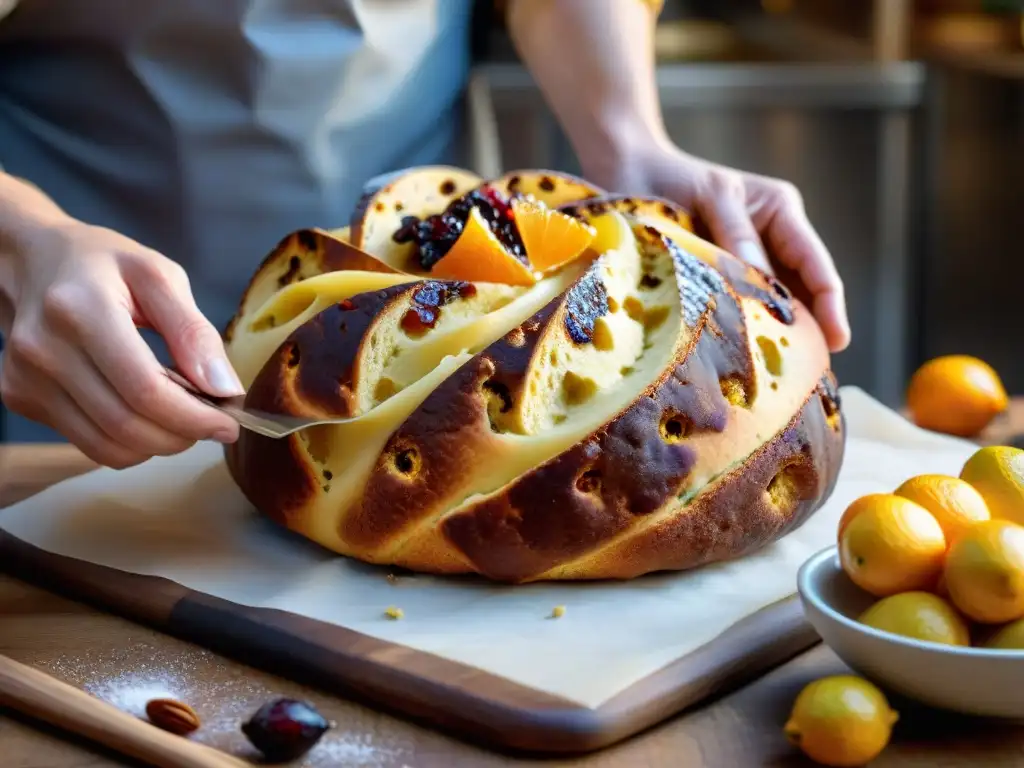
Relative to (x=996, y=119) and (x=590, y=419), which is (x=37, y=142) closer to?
(x=590, y=419)

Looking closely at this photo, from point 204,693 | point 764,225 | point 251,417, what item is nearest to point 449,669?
point 204,693

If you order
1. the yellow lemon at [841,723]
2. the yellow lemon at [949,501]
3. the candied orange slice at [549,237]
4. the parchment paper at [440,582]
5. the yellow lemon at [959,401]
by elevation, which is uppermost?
the candied orange slice at [549,237]

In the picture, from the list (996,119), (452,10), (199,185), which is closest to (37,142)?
(199,185)

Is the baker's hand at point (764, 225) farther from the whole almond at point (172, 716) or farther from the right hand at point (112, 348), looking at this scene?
the whole almond at point (172, 716)

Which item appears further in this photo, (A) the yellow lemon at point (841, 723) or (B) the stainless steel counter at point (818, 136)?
(B) the stainless steel counter at point (818, 136)

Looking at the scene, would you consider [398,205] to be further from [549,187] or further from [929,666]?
[929,666]

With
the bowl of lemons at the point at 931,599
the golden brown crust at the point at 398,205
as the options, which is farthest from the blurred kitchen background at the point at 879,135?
the bowl of lemons at the point at 931,599

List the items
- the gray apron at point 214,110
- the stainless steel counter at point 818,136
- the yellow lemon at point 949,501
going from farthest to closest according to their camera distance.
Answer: the stainless steel counter at point 818,136 < the gray apron at point 214,110 < the yellow lemon at point 949,501

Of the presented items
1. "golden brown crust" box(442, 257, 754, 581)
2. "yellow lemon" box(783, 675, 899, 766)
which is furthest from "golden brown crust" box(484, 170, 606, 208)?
"yellow lemon" box(783, 675, 899, 766)
